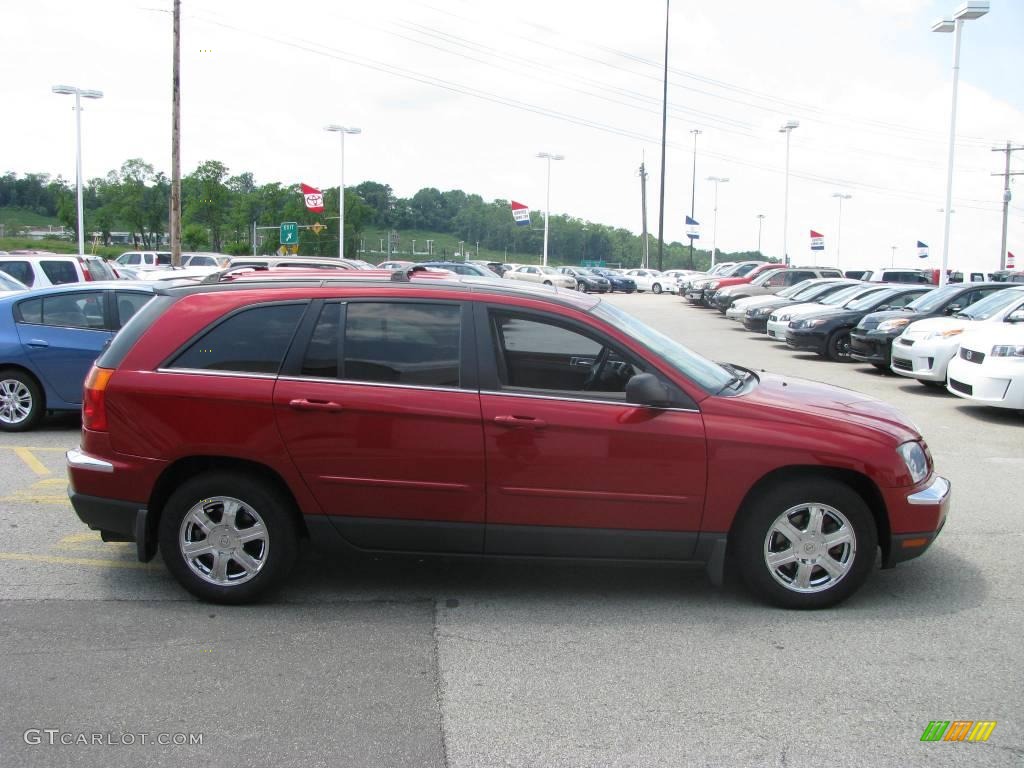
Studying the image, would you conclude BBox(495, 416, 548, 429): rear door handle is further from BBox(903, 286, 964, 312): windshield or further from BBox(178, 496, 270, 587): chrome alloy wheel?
BBox(903, 286, 964, 312): windshield

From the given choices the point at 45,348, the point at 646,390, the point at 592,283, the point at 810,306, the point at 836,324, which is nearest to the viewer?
the point at 646,390

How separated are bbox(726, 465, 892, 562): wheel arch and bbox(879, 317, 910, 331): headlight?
488 inches

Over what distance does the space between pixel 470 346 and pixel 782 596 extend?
2092 millimetres

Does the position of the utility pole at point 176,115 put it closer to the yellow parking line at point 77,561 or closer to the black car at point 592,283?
the yellow parking line at point 77,561

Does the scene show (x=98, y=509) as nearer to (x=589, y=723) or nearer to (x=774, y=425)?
(x=589, y=723)

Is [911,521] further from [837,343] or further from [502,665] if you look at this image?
[837,343]

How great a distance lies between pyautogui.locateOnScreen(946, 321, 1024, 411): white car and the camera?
11.3 metres

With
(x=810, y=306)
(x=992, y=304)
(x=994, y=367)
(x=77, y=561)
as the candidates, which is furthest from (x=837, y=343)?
(x=77, y=561)

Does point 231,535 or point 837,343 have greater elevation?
point 837,343

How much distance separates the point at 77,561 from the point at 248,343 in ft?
6.33

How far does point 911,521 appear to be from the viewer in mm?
5125

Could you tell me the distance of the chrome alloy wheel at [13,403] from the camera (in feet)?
33.8

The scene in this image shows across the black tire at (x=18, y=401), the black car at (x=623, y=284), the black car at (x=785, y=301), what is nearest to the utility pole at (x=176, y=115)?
the black car at (x=785, y=301)

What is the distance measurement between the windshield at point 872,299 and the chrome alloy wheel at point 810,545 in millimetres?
15989
